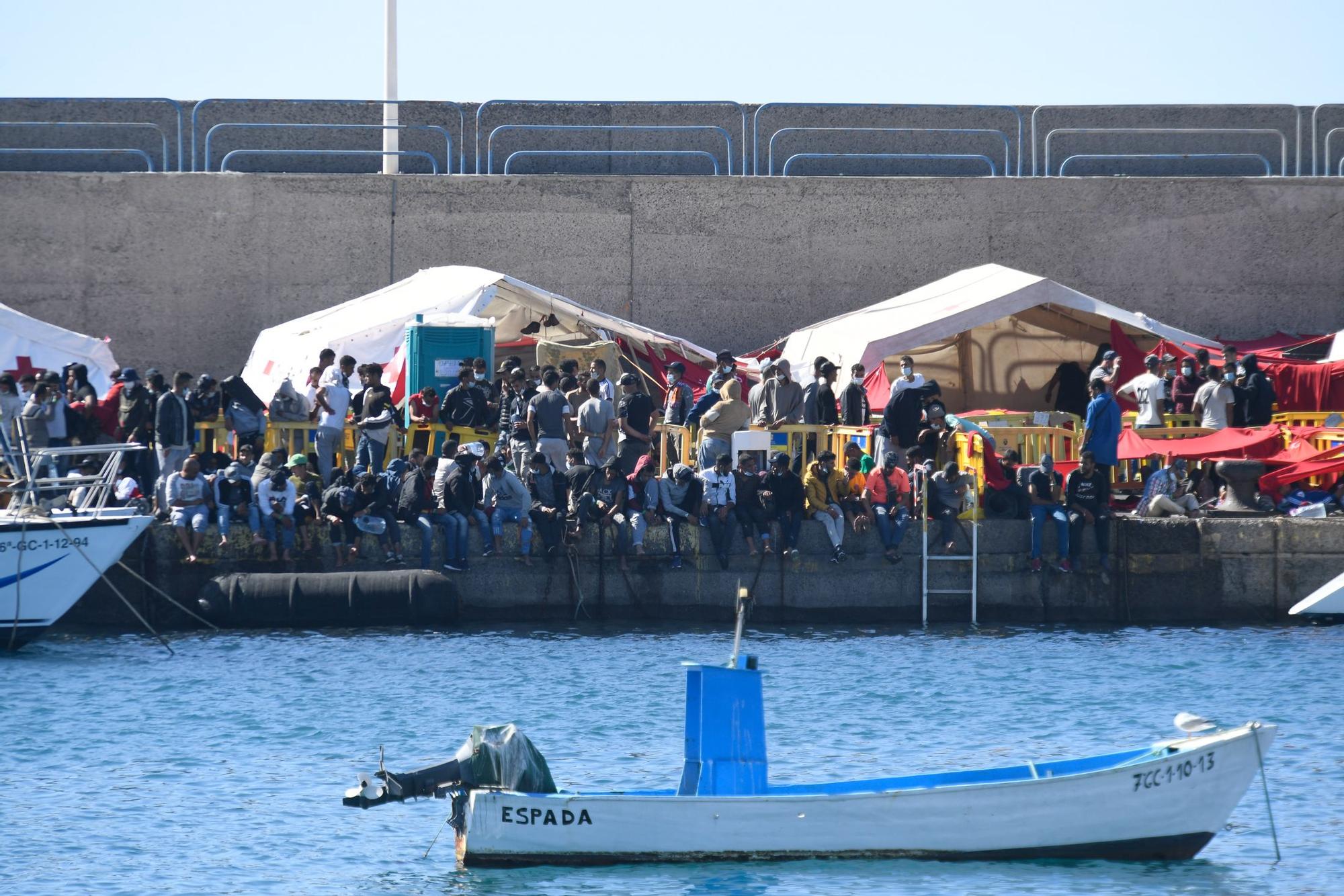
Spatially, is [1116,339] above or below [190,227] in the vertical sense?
below

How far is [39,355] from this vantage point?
2609cm

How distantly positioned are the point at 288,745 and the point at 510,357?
9.46 m

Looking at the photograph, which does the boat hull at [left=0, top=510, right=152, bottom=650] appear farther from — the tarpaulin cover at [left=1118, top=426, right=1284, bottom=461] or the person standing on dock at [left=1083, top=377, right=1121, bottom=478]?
the tarpaulin cover at [left=1118, top=426, right=1284, bottom=461]

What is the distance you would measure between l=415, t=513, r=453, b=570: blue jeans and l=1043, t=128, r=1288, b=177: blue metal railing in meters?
13.3

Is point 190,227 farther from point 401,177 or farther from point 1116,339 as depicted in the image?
point 1116,339

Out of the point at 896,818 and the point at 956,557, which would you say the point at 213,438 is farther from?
the point at 896,818

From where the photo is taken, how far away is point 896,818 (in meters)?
12.5

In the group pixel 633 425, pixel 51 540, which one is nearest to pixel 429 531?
pixel 633 425

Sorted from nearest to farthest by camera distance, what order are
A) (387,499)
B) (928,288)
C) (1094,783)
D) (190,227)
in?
(1094,783) → (387,499) → (928,288) → (190,227)

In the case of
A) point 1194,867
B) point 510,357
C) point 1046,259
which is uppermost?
point 1046,259

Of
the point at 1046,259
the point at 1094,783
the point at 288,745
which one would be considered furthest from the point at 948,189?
the point at 1094,783

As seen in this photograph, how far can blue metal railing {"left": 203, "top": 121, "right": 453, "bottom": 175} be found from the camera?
30141 millimetres

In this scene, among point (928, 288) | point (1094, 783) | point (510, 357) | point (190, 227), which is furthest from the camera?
point (190, 227)

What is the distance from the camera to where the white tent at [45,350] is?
2595 centimetres
